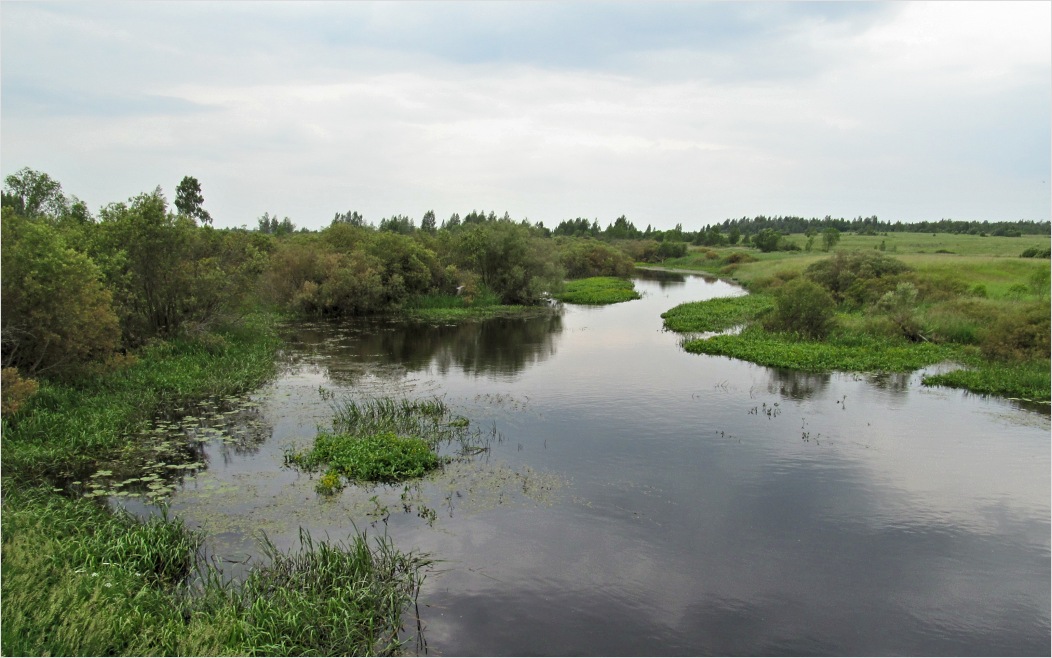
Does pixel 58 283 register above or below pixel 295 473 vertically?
above

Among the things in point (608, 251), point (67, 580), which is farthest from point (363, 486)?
point (608, 251)

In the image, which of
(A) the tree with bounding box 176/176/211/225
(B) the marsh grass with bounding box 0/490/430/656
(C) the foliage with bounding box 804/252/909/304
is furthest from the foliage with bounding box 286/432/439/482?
(A) the tree with bounding box 176/176/211/225

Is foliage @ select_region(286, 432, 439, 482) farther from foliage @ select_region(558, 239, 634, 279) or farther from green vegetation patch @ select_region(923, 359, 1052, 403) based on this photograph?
foliage @ select_region(558, 239, 634, 279)

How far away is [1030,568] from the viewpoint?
45.4 ft

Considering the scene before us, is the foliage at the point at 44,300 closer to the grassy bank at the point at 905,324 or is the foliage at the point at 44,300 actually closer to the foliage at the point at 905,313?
the grassy bank at the point at 905,324

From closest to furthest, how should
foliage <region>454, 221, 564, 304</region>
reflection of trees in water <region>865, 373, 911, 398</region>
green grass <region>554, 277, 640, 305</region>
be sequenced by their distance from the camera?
1. reflection of trees in water <region>865, 373, 911, 398</region>
2. foliage <region>454, 221, 564, 304</region>
3. green grass <region>554, 277, 640, 305</region>

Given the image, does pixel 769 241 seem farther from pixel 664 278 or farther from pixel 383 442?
pixel 383 442

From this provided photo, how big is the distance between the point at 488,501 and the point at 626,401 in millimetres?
11154

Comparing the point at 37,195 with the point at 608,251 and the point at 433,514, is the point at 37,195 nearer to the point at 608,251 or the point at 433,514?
the point at 433,514

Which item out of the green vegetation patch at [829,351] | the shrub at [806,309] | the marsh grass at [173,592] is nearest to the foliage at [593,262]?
the shrub at [806,309]

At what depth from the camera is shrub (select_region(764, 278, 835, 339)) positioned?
38750 millimetres

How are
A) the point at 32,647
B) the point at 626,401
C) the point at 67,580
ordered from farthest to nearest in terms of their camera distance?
1. the point at 626,401
2. the point at 67,580
3. the point at 32,647

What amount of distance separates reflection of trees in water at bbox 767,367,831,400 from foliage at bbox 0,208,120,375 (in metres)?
28.2

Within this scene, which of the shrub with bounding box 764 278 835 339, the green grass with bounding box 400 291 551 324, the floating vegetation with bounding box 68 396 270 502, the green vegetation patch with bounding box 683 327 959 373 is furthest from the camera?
the green grass with bounding box 400 291 551 324
